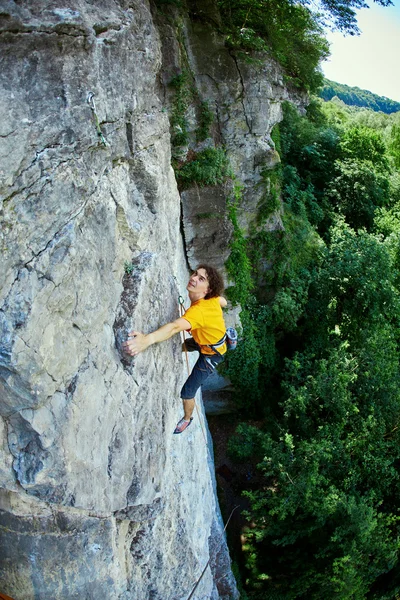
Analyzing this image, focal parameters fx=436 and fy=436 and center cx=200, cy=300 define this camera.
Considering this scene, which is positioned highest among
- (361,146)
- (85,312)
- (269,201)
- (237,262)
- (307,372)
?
(361,146)

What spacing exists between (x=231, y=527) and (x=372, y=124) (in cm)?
2902

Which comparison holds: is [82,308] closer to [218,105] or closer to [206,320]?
[206,320]

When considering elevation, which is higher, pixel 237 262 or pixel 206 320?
pixel 206 320

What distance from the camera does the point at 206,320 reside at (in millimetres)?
5172

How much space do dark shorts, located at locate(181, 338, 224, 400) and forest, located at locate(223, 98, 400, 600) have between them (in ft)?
15.7

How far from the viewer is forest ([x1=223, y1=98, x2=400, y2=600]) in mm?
9617

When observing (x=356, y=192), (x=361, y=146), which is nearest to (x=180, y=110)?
(x=356, y=192)

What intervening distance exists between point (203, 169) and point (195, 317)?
5.33 meters

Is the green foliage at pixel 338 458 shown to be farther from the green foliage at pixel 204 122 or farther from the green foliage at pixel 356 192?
the green foliage at pixel 204 122

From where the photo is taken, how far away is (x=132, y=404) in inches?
196

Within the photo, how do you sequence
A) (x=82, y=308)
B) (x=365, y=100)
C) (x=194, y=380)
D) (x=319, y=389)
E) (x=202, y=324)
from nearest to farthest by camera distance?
(x=82, y=308)
(x=202, y=324)
(x=194, y=380)
(x=319, y=389)
(x=365, y=100)

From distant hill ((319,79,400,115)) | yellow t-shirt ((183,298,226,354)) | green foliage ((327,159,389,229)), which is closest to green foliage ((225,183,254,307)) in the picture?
yellow t-shirt ((183,298,226,354))

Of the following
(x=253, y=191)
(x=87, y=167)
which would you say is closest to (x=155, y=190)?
(x=87, y=167)

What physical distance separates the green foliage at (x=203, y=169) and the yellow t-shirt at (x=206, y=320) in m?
4.83
